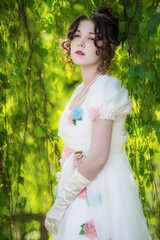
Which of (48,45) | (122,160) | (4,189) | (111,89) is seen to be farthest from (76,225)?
(48,45)

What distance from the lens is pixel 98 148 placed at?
55.9 inches

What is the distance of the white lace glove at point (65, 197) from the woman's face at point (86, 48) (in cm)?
48

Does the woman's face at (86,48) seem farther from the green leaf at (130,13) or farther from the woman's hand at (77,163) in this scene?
the woman's hand at (77,163)

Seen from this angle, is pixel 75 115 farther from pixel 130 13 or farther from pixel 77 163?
pixel 130 13

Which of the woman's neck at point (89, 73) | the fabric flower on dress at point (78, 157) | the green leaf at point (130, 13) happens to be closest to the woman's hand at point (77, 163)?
the fabric flower on dress at point (78, 157)

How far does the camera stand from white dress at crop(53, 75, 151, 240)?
4.69 ft

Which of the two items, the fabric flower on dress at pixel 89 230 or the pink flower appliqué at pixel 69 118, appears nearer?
the fabric flower on dress at pixel 89 230

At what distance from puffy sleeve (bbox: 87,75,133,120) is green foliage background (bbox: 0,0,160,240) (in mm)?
167

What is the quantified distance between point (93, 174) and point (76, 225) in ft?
0.69

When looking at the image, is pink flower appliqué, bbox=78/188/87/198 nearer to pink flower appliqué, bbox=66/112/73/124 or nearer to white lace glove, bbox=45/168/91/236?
white lace glove, bbox=45/168/91/236

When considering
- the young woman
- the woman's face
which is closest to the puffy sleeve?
the young woman

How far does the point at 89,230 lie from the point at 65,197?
0.55ft

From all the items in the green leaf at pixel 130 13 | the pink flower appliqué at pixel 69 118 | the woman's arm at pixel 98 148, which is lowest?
the woman's arm at pixel 98 148

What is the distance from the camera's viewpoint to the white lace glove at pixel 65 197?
4.81ft
